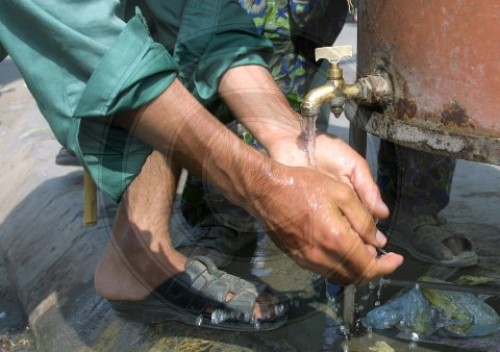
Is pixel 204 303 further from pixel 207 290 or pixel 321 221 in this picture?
pixel 321 221

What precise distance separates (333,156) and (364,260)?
1.06 feet

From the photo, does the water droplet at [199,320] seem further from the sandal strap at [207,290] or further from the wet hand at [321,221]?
the wet hand at [321,221]

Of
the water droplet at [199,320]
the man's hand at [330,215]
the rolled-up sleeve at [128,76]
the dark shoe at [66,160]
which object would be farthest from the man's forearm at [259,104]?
the dark shoe at [66,160]

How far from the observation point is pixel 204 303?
2264 millimetres

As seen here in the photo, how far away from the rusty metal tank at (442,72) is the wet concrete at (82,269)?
2.24ft

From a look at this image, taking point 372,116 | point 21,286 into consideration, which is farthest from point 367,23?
point 21,286

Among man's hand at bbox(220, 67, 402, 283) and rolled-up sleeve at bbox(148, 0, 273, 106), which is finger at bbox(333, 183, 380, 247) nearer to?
man's hand at bbox(220, 67, 402, 283)

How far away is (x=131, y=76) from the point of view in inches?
64.7

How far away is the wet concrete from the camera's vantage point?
86.2 inches

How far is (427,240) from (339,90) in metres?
1.04

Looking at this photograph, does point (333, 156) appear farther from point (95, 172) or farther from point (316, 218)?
point (95, 172)

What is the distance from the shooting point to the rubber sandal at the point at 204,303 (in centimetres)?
221

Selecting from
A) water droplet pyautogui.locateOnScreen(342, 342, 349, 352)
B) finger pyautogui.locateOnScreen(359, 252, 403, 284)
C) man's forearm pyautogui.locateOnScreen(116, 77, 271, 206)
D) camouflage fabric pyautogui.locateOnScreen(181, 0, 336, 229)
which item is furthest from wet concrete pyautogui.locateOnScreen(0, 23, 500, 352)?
man's forearm pyautogui.locateOnScreen(116, 77, 271, 206)

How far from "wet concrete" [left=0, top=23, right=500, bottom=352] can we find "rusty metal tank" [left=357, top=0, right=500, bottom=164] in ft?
2.24
